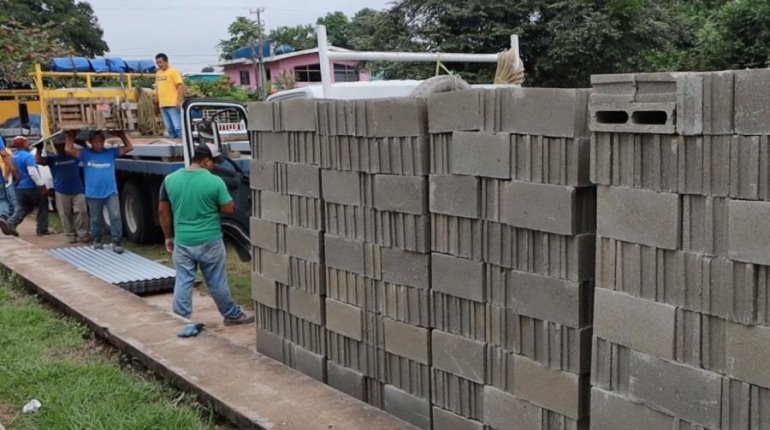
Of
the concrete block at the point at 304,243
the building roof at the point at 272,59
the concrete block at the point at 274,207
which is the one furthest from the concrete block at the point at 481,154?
the building roof at the point at 272,59

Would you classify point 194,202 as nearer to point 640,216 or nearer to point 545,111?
point 545,111

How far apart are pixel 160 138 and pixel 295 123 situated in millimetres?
7809

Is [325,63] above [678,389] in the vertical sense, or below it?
above

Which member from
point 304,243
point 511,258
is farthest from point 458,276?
point 304,243

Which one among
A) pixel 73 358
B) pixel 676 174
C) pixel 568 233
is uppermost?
pixel 676 174

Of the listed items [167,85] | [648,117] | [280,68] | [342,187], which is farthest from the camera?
[280,68]

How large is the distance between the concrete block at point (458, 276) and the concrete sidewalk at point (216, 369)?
0.83 m

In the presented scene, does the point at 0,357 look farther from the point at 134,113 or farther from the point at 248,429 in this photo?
the point at 134,113

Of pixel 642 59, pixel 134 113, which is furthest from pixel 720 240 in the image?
pixel 642 59

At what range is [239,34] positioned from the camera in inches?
2638

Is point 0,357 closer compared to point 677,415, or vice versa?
point 677,415

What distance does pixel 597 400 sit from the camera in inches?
120

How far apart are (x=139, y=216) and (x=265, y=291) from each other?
23.9ft

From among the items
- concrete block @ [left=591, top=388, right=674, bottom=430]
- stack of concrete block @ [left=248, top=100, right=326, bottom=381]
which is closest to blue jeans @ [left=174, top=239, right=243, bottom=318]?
stack of concrete block @ [left=248, top=100, right=326, bottom=381]
